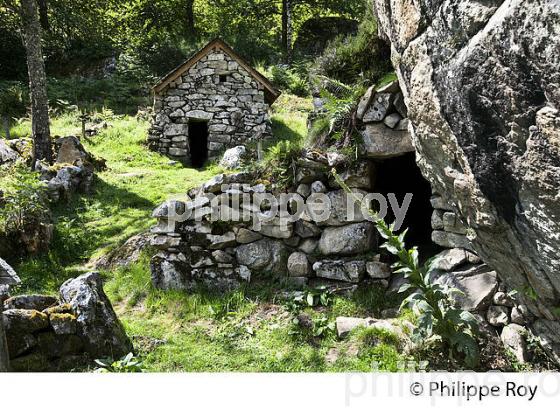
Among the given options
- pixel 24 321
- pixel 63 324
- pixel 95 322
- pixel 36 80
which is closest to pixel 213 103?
pixel 36 80

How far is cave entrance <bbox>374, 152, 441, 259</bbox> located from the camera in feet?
24.3

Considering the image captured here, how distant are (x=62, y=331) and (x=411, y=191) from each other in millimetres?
6011

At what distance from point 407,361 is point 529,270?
67.8 inches

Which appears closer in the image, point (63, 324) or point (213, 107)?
point (63, 324)

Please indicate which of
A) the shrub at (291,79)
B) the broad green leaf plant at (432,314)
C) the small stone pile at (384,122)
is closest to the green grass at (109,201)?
the small stone pile at (384,122)

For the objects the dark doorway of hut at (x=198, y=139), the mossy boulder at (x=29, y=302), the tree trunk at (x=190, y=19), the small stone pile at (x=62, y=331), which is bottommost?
the small stone pile at (x=62, y=331)

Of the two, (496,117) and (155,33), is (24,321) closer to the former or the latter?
(496,117)

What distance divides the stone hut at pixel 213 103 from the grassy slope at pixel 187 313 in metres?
4.52

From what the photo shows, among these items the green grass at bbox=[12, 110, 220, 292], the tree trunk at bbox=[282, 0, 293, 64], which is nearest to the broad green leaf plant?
the green grass at bbox=[12, 110, 220, 292]

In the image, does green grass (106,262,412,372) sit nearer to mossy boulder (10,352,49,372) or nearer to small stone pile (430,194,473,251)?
mossy boulder (10,352,49,372)

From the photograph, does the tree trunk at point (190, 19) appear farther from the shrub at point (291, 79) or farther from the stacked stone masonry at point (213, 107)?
the stacked stone masonry at point (213, 107)

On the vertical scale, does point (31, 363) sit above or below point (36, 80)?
below

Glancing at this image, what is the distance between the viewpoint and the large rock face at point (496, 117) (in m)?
2.89

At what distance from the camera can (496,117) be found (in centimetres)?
323
